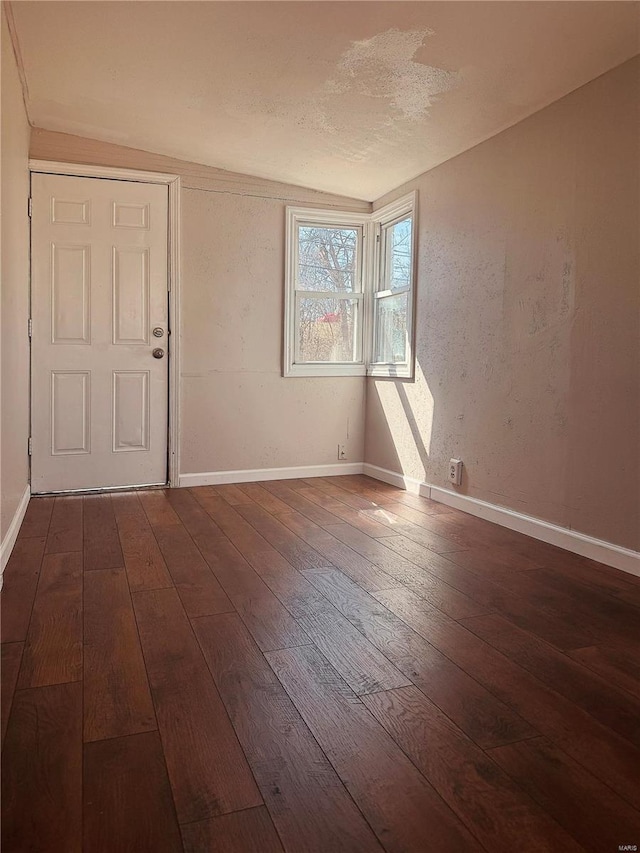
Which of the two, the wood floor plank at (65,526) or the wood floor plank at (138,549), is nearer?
the wood floor plank at (138,549)

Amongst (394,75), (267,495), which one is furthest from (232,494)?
(394,75)

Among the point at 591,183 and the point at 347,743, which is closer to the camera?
the point at 347,743

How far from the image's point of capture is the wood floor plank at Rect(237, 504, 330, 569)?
2955mm

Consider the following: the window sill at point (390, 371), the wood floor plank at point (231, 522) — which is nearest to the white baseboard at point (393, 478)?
the window sill at point (390, 371)

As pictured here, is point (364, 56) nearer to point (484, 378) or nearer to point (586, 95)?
point (586, 95)

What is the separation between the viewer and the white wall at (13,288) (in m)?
2.87

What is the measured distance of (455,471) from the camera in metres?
4.02

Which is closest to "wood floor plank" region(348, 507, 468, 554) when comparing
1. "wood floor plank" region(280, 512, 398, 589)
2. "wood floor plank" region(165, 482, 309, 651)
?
"wood floor plank" region(280, 512, 398, 589)

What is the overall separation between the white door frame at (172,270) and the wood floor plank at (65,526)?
2.37 ft

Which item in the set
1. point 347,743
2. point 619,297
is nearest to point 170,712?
point 347,743

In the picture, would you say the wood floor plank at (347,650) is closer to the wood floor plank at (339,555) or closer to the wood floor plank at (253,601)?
the wood floor plank at (253,601)

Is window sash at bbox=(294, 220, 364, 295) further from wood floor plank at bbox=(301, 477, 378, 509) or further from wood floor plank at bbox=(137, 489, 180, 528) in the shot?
wood floor plank at bbox=(137, 489, 180, 528)

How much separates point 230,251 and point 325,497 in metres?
1.91

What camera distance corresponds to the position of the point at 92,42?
117 inches
